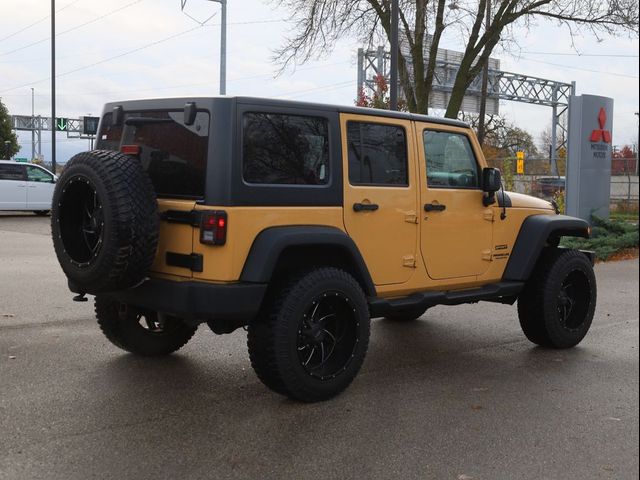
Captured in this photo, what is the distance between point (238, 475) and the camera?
3.66m

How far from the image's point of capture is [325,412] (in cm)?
465

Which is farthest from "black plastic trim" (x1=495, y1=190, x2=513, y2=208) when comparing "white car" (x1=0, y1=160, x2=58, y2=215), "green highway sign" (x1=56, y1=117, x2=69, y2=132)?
"green highway sign" (x1=56, y1=117, x2=69, y2=132)

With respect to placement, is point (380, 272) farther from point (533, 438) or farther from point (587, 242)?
point (587, 242)

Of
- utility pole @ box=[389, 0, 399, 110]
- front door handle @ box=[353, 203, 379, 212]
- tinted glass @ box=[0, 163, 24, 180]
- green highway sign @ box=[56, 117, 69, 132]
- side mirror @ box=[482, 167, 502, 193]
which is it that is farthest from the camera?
green highway sign @ box=[56, 117, 69, 132]

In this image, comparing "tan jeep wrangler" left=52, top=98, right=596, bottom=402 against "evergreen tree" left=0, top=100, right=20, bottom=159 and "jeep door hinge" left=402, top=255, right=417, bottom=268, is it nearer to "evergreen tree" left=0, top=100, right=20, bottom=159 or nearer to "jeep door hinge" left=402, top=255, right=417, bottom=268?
"jeep door hinge" left=402, top=255, right=417, bottom=268

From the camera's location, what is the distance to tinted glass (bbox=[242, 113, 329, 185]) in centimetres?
459

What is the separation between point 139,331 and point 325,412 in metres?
1.88

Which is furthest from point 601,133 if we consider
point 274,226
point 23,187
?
point 23,187

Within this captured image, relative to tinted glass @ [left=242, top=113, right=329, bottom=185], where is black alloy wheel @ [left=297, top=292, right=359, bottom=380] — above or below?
below

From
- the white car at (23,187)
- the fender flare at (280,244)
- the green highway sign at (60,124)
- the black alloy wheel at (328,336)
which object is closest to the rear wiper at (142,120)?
the fender flare at (280,244)

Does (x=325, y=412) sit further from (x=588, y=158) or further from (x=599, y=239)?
(x=588, y=158)

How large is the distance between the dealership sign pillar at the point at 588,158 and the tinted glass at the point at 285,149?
11.4 metres

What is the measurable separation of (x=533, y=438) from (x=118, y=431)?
240 cm

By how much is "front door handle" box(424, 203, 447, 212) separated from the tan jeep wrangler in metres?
0.02
